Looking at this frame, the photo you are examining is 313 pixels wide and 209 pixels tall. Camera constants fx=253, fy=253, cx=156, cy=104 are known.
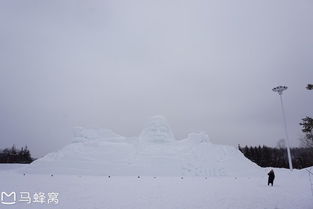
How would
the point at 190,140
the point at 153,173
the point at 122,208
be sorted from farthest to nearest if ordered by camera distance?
the point at 190,140 → the point at 153,173 → the point at 122,208

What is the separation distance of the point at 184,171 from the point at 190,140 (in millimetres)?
12378

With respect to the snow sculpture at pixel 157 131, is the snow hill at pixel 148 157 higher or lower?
lower

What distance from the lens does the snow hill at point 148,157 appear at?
42375 millimetres

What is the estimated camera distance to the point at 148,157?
46375 mm

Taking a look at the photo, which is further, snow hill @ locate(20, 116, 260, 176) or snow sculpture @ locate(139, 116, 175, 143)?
snow sculpture @ locate(139, 116, 175, 143)

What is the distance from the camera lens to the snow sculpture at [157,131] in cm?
5397

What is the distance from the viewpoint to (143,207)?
1261 cm

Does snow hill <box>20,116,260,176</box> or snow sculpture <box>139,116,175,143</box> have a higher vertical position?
snow sculpture <box>139,116,175,143</box>

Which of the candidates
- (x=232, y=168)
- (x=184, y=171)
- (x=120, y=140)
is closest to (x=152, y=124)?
(x=120, y=140)

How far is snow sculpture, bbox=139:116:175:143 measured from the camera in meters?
54.0

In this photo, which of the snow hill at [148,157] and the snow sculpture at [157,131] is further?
the snow sculpture at [157,131]

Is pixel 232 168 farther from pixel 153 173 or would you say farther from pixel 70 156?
pixel 70 156

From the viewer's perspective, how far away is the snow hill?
42.4 m

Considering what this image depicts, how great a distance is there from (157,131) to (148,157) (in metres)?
9.27
